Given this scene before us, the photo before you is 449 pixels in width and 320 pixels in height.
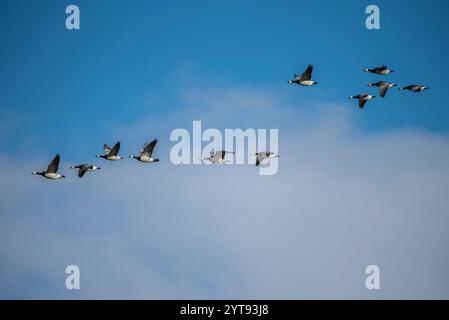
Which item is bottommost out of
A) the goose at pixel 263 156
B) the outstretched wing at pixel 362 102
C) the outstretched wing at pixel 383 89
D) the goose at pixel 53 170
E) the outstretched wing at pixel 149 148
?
the goose at pixel 53 170

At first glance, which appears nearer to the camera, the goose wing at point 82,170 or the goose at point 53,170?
the goose at point 53,170

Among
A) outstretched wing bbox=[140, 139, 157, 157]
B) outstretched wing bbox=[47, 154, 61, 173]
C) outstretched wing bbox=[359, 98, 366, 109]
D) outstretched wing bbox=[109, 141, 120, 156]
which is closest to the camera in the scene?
outstretched wing bbox=[47, 154, 61, 173]

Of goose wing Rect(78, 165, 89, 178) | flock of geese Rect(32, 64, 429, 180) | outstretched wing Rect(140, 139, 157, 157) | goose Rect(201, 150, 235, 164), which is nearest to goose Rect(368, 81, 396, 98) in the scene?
flock of geese Rect(32, 64, 429, 180)

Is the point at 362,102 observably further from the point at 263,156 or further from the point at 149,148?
the point at 149,148

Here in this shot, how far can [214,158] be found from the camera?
42.9 metres

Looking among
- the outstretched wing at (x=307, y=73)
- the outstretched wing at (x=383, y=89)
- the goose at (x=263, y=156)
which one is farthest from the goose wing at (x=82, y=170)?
the outstretched wing at (x=383, y=89)

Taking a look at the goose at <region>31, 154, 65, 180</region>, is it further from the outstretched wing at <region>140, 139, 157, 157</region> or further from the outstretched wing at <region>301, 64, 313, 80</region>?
the outstretched wing at <region>301, 64, 313, 80</region>

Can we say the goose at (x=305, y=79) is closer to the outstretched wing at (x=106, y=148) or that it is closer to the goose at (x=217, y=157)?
the goose at (x=217, y=157)

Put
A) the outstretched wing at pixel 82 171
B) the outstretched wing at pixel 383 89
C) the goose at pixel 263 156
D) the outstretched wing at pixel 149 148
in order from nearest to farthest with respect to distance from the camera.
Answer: the outstretched wing at pixel 149 148, the goose at pixel 263 156, the outstretched wing at pixel 82 171, the outstretched wing at pixel 383 89

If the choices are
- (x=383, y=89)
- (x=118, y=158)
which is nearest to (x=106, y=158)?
(x=118, y=158)

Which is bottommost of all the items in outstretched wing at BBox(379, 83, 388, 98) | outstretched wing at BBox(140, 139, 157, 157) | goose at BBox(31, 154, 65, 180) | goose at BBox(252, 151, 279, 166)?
goose at BBox(31, 154, 65, 180)
